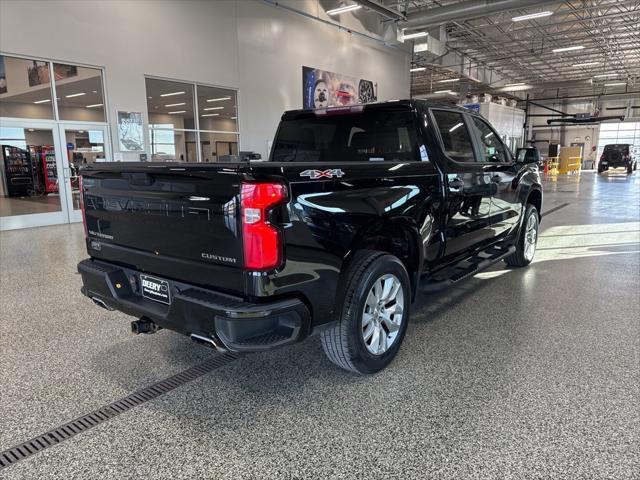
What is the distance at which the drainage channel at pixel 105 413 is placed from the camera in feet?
6.71

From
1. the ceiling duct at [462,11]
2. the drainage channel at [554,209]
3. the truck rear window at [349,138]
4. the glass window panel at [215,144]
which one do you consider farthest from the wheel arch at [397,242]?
the ceiling duct at [462,11]

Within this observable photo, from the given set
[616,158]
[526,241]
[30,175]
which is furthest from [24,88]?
[616,158]

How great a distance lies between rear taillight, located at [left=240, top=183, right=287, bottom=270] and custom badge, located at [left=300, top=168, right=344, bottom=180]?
21 centimetres

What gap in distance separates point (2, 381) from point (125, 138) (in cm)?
863

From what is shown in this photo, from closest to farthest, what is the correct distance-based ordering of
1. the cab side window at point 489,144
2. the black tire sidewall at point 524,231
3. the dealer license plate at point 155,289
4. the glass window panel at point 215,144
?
the dealer license plate at point 155,289 < the cab side window at point 489,144 < the black tire sidewall at point 524,231 < the glass window panel at point 215,144

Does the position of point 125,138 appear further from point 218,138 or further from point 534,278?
point 534,278

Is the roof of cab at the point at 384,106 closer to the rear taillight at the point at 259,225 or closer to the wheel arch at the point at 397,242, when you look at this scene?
the wheel arch at the point at 397,242

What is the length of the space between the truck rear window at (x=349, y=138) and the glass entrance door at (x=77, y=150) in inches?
303

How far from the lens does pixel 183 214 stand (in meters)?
2.15

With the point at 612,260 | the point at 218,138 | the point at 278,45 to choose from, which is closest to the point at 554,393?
the point at 612,260

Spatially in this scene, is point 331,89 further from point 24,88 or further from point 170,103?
point 24,88

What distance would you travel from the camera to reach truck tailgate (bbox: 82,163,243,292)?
199cm

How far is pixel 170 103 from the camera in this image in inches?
453

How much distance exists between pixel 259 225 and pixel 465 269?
2.28 m
